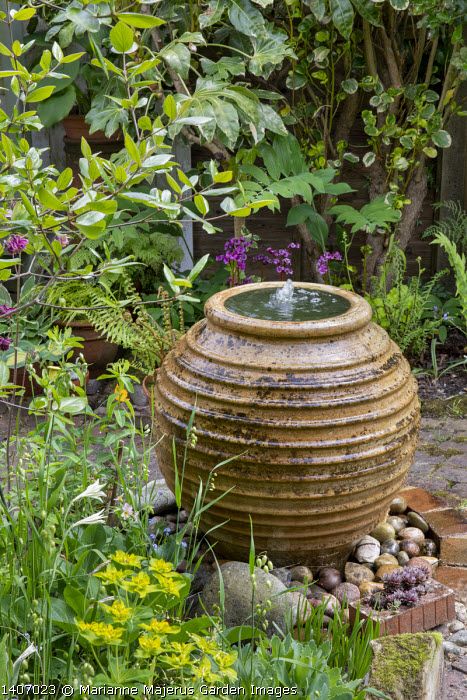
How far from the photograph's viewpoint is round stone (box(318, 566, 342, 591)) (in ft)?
9.48

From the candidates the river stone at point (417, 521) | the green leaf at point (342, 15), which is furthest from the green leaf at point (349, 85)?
the river stone at point (417, 521)

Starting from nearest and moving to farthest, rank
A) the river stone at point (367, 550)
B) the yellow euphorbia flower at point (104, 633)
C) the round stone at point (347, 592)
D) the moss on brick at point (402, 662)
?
the yellow euphorbia flower at point (104, 633) < the moss on brick at point (402, 662) < the round stone at point (347, 592) < the river stone at point (367, 550)

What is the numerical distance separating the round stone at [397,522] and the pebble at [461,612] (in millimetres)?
428

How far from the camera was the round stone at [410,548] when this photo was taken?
310 cm

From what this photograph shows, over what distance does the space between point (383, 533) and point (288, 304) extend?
0.89 m

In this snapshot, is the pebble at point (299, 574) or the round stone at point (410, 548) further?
the round stone at point (410, 548)

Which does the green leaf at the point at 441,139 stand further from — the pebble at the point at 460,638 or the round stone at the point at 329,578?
the pebble at the point at 460,638

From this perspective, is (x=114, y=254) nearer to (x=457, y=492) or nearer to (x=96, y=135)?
(x=96, y=135)

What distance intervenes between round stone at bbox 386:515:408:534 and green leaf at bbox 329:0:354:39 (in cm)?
291

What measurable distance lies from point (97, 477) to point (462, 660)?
1.21m

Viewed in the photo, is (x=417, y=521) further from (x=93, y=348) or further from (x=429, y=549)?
(x=93, y=348)

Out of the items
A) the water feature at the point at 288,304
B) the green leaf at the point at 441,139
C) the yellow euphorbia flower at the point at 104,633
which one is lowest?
the yellow euphorbia flower at the point at 104,633

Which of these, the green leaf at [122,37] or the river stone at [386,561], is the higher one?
the green leaf at [122,37]

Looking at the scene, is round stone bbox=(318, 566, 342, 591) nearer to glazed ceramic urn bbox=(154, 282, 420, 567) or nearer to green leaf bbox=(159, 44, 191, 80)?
glazed ceramic urn bbox=(154, 282, 420, 567)
